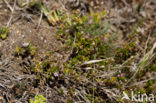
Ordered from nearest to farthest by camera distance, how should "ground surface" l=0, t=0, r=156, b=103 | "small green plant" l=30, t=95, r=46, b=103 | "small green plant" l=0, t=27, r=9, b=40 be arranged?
"small green plant" l=30, t=95, r=46, b=103
"ground surface" l=0, t=0, r=156, b=103
"small green plant" l=0, t=27, r=9, b=40

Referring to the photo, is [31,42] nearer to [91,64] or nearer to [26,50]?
[26,50]

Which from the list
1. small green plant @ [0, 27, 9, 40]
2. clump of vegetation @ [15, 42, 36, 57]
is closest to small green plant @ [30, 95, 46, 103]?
clump of vegetation @ [15, 42, 36, 57]

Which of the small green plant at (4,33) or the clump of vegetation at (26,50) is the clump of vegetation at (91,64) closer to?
the clump of vegetation at (26,50)

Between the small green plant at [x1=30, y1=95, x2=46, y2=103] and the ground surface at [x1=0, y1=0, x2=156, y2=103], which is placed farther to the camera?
the ground surface at [x1=0, y1=0, x2=156, y2=103]

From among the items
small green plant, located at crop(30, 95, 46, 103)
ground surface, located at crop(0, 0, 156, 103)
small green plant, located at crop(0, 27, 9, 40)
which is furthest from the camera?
small green plant, located at crop(0, 27, 9, 40)

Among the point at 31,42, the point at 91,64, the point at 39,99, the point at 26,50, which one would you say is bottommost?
the point at 39,99

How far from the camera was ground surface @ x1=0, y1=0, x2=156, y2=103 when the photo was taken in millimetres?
2514

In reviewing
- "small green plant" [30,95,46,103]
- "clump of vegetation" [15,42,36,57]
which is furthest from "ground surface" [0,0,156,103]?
"small green plant" [30,95,46,103]

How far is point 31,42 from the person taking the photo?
9.70 ft

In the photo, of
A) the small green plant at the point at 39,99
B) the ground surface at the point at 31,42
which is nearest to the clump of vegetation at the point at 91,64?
the ground surface at the point at 31,42

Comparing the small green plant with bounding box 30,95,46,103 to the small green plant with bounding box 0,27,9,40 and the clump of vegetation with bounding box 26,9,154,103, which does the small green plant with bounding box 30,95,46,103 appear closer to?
the clump of vegetation with bounding box 26,9,154,103

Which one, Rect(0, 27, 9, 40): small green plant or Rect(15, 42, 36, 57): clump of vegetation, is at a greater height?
Rect(0, 27, 9, 40): small green plant

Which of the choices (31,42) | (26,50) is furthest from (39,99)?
(31,42)

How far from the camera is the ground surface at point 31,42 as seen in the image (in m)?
2.51
